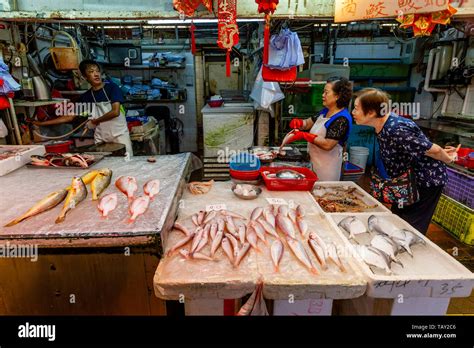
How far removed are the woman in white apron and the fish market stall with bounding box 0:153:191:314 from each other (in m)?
2.36

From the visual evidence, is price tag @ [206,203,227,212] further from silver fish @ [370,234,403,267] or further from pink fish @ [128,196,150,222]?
silver fish @ [370,234,403,267]

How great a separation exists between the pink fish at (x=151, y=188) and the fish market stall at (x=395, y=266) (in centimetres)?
152

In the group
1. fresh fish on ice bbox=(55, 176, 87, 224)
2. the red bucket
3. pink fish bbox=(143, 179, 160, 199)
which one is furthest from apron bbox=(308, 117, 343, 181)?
the red bucket

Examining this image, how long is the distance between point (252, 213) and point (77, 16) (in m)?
4.58

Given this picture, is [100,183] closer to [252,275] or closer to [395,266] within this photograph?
[252,275]

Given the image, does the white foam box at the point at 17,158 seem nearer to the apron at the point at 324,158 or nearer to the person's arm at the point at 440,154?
the apron at the point at 324,158

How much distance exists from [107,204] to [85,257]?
1.41 ft

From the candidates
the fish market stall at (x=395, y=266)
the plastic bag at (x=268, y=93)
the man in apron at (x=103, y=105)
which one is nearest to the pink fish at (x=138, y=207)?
the fish market stall at (x=395, y=266)

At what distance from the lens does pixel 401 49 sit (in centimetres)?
980

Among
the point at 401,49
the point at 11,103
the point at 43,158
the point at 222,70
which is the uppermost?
the point at 401,49

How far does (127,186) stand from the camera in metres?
2.52

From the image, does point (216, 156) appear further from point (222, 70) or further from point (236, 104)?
point (222, 70)

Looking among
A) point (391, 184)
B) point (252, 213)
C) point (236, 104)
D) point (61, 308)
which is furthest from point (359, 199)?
point (236, 104)

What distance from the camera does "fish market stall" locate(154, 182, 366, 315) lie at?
1744 mm
